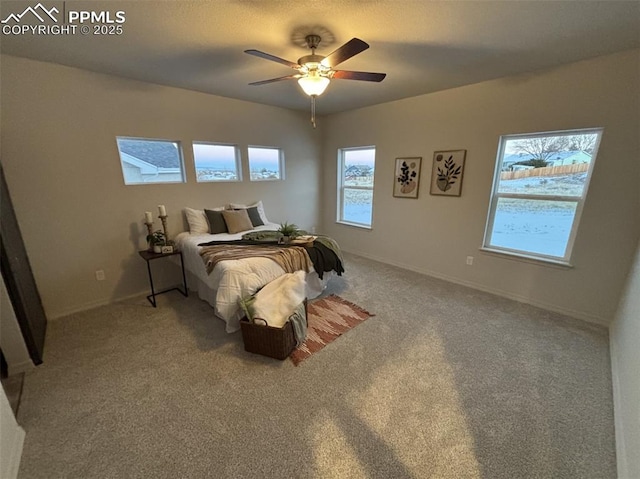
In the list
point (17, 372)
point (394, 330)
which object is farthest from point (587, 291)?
point (17, 372)

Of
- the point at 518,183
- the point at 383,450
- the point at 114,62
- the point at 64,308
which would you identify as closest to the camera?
the point at 383,450

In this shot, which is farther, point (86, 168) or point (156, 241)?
point (156, 241)

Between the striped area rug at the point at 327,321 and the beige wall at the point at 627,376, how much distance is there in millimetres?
1764

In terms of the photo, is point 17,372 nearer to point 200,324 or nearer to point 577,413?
point 200,324

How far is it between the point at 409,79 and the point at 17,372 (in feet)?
14.6

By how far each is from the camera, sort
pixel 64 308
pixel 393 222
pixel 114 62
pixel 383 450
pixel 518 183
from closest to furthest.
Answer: pixel 383 450
pixel 114 62
pixel 64 308
pixel 518 183
pixel 393 222

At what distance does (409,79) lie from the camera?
9.61 feet

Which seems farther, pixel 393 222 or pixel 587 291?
pixel 393 222

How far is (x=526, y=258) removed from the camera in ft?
9.77

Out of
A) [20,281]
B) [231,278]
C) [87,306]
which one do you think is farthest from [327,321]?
[87,306]

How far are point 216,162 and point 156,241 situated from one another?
1.45m

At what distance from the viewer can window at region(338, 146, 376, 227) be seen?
4.50 meters

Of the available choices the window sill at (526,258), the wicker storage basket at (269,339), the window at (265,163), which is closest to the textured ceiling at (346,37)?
the window at (265,163)

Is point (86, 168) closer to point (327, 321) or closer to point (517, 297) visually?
point (327, 321)
